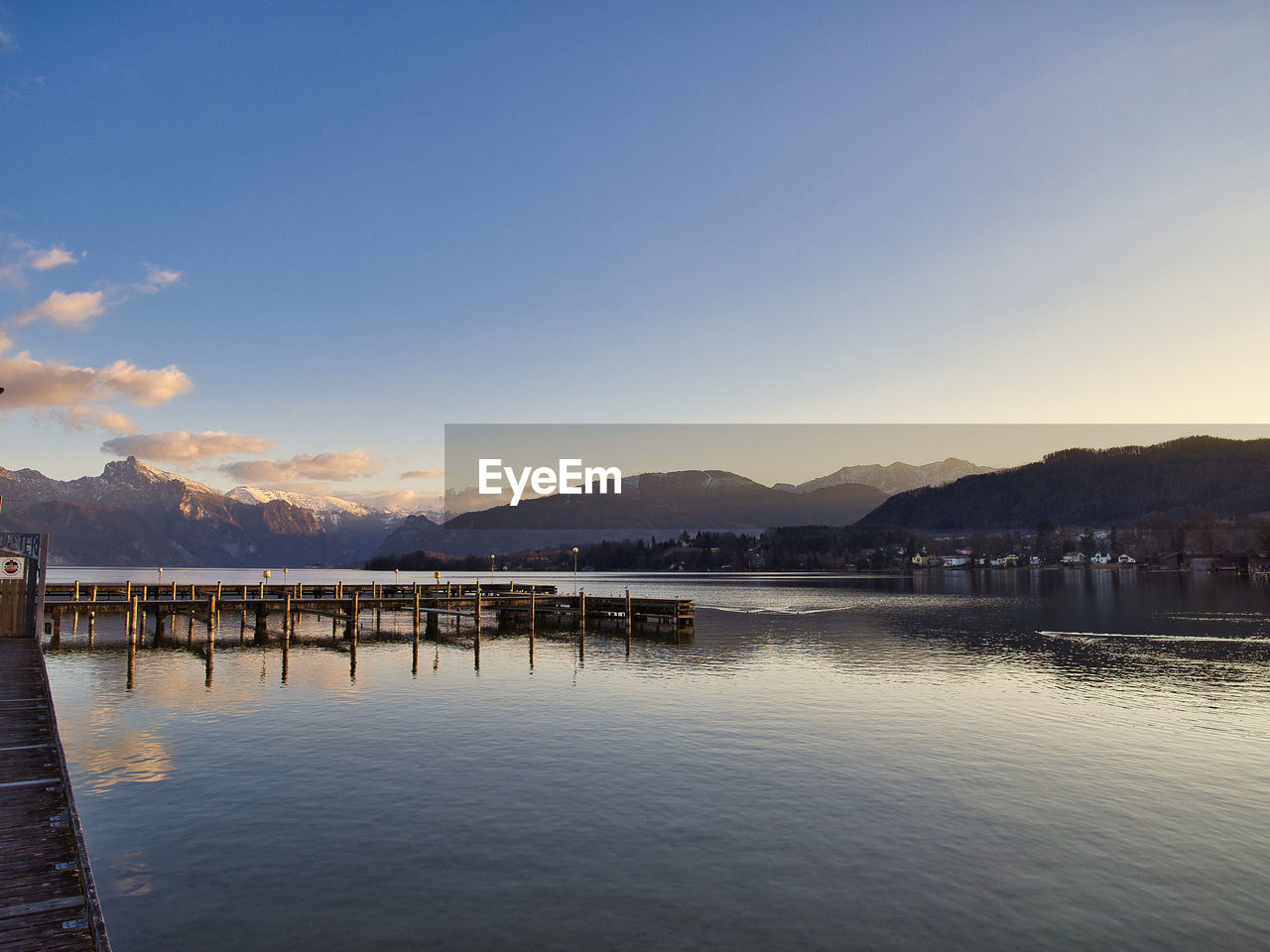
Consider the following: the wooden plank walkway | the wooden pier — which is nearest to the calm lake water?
the wooden plank walkway

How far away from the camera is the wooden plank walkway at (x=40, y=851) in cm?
1088

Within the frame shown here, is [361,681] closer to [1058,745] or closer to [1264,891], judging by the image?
[1058,745]

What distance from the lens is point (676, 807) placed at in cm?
2119

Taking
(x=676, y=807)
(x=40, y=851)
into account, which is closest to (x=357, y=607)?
(x=676, y=807)

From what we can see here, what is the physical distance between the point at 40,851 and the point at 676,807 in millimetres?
14213

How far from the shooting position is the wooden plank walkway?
10875 millimetres

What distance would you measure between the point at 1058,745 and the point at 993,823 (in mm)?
10698

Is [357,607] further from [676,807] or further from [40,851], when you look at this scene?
[40,851]

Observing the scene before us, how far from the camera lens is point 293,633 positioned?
2724 inches

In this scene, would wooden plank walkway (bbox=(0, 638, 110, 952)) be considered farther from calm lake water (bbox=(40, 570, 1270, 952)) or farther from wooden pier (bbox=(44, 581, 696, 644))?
wooden pier (bbox=(44, 581, 696, 644))

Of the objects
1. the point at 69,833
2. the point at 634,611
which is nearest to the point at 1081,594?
the point at 634,611

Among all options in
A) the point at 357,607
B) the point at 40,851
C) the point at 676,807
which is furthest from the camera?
the point at 357,607

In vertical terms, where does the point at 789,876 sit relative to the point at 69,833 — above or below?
below

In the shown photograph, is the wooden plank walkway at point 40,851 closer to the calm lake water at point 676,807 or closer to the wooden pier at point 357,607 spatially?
the calm lake water at point 676,807
